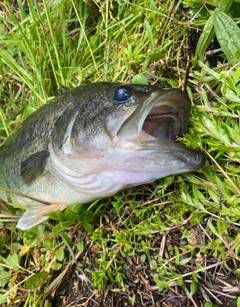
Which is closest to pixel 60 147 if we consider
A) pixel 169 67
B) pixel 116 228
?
pixel 116 228

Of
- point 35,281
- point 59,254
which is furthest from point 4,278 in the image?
point 59,254

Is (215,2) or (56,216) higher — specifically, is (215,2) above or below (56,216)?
above

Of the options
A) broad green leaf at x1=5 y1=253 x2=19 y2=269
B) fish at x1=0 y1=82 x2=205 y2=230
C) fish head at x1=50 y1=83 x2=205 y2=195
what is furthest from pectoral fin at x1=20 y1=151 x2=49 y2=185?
broad green leaf at x1=5 y1=253 x2=19 y2=269

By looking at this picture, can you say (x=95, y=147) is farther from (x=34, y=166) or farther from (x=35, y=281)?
(x=35, y=281)

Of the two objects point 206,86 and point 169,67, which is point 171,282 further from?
point 169,67

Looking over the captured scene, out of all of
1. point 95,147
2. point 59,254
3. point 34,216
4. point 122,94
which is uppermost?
point 122,94

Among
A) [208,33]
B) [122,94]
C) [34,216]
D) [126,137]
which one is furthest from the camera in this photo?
[34,216]

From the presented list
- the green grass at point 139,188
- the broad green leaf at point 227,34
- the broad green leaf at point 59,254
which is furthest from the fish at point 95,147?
the broad green leaf at point 227,34
